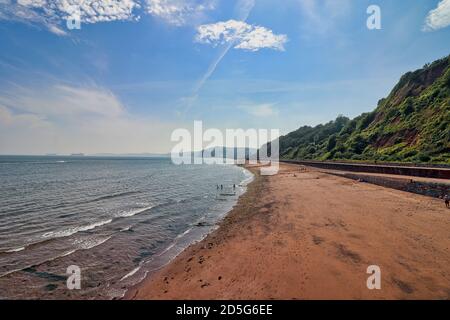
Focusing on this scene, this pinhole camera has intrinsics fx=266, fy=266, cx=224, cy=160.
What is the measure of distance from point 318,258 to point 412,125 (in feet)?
179

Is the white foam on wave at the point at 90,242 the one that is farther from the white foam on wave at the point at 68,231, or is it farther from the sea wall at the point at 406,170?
the sea wall at the point at 406,170

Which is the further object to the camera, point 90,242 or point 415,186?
point 415,186

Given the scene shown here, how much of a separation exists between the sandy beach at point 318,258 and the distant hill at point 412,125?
27.5 metres

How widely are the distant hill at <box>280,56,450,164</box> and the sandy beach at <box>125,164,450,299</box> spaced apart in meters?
27.5

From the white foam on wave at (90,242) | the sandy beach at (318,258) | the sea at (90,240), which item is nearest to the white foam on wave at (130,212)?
the sea at (90,240)

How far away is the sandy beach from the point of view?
8.34 metres

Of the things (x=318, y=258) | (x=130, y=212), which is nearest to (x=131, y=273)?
(x=318, y=258)

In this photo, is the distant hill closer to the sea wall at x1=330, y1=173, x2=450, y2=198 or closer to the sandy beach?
the sea wall at x1=330, y1=173, x2=450, y2=198

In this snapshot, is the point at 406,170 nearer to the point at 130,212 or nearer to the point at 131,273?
the point at 130,212

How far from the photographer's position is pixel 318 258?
10656 mm

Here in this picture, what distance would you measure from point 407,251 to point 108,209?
22.3m

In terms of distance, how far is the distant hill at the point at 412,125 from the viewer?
138ft

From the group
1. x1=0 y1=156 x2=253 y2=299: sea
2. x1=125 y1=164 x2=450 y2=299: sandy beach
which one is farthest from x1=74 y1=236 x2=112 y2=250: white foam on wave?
x1=125 y1=164 x2=450 y2=299: sandy beach

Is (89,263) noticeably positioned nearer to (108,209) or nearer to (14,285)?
(14,285)
